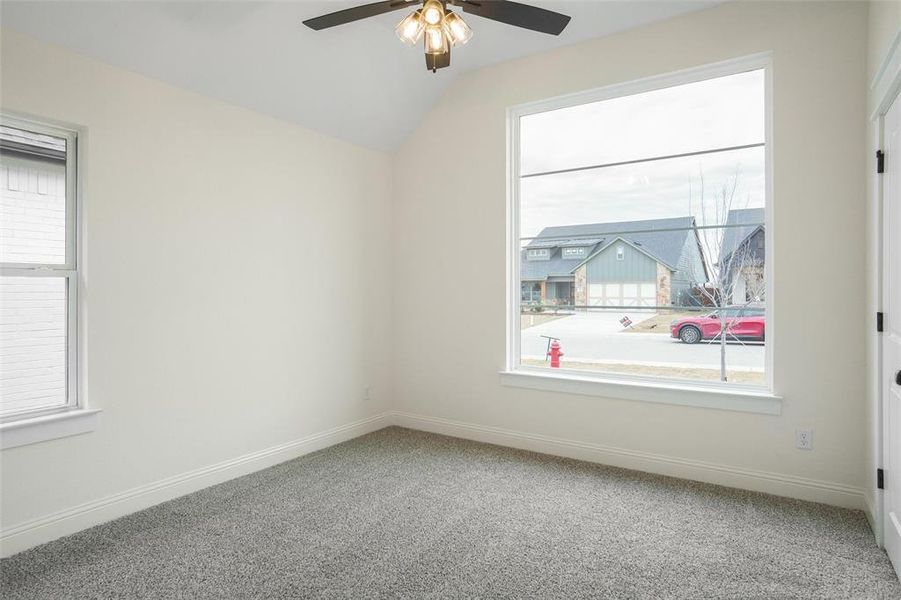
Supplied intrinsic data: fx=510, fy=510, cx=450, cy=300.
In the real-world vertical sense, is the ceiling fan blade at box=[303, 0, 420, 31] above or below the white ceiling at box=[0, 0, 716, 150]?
below

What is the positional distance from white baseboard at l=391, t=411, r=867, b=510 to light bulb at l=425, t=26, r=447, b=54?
2.73m

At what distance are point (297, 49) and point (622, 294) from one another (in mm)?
2729

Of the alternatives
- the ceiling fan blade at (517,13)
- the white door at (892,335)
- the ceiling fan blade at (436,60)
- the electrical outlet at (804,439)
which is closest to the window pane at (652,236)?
the electrical outlet at (804,439)

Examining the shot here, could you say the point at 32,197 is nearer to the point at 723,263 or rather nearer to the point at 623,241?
the point at 623,241

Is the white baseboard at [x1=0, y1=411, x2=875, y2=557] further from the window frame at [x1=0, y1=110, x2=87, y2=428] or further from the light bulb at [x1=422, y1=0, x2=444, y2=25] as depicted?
the light bulb at [x1=422, y1=0, x2=444, y2=25]

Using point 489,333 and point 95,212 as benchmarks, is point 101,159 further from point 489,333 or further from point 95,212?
point 489,333

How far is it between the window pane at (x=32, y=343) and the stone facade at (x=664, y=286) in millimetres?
3562

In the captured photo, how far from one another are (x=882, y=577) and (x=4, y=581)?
3.72 meters

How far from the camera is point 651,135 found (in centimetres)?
354

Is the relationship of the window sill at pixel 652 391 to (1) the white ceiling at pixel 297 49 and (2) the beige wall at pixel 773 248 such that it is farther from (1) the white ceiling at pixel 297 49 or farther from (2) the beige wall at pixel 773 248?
(1) the white ceiling at pixel 297 49

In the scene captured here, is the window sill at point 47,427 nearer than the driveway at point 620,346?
Yes

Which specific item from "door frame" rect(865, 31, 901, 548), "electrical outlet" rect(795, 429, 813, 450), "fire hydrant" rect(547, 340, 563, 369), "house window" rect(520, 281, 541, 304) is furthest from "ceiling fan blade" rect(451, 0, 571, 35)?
"electrical outlet" rect(795, 429, 813, 450)

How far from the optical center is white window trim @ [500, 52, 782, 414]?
3.06 meters

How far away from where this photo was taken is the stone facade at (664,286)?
11.4 feet
